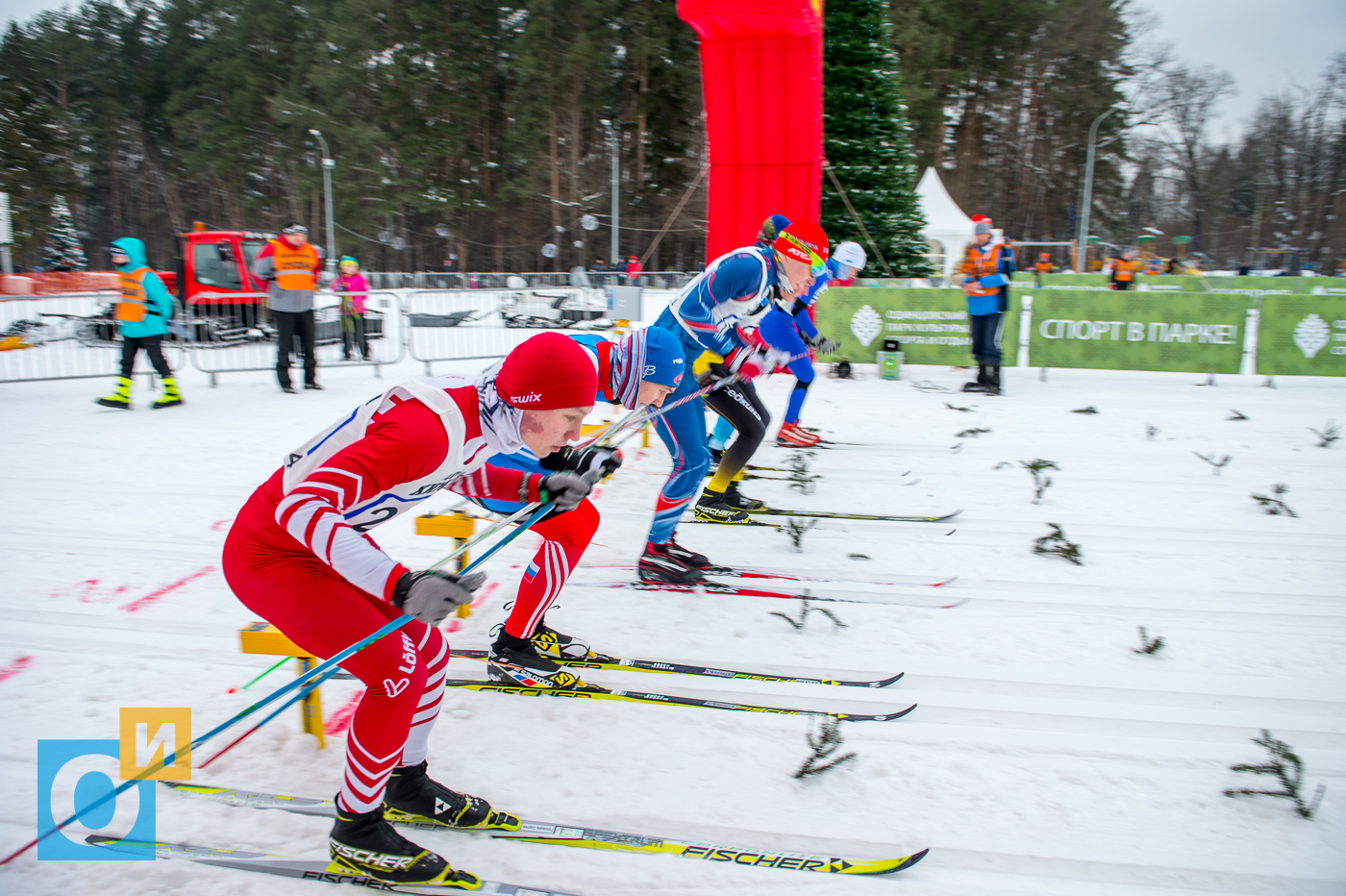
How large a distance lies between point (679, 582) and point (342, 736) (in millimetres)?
1893

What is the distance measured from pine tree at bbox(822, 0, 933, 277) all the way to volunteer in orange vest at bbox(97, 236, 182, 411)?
39.2ft

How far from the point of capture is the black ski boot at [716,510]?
17.3ft

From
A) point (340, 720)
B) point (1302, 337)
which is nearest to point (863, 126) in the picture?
point (1302, 337)

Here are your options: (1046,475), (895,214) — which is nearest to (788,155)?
(895,214)

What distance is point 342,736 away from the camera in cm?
278

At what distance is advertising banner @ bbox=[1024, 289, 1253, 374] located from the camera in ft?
32.9

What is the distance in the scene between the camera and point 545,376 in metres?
2.14

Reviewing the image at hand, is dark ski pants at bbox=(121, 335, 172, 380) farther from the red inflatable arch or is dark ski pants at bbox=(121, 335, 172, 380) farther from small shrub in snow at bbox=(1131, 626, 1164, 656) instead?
small shrub in snow at bbox=(1131, 626, 1164, 656)

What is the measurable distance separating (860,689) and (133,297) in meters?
8.41

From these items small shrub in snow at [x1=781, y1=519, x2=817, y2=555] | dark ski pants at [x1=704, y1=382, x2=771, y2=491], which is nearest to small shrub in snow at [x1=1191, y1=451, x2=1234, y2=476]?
small shrub in snow at [x1=781, y1=519, x2=817, y2=555]

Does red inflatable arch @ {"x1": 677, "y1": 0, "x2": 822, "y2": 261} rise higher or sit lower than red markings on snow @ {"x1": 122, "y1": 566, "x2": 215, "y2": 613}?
higher

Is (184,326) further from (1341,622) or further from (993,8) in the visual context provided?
(993,8)

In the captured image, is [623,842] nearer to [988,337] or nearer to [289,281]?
[289,281]

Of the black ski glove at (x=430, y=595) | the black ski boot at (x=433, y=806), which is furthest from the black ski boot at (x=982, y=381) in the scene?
the black ski glove at (x=430, y=595)
